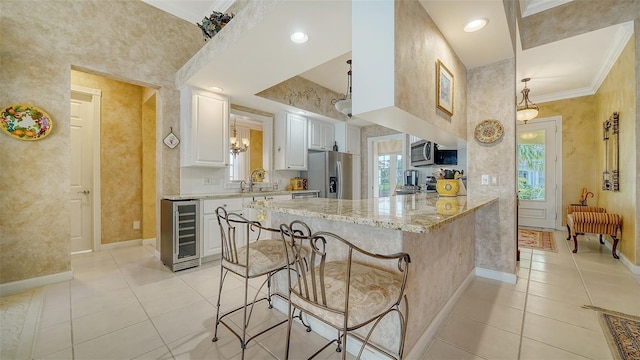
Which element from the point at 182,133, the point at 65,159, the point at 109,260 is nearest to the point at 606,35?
the point at 182,133

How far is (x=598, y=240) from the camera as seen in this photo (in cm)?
426

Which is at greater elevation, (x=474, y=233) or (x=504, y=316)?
(x=474, y=233)

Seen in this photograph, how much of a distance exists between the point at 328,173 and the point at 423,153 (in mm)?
1771

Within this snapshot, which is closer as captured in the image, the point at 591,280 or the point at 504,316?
the point at 504,316

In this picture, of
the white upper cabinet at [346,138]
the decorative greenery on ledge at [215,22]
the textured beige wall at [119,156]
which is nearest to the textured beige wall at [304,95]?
the white upper cabinet at [346,138]

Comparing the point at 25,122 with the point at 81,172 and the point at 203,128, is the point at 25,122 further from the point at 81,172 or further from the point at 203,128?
the point at 203,128

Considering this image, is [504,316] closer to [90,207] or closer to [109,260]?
[109,260]

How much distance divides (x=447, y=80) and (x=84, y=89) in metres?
4.79

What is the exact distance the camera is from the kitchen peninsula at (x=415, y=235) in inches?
48.1

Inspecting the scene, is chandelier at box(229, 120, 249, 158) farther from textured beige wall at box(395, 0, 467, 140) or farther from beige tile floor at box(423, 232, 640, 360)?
beige tile floor at box(423, 232, 640, 360)

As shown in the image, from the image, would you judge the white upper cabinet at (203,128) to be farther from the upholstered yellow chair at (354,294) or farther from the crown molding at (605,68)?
the crown molding at (605,68)

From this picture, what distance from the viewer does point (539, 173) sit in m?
5.46

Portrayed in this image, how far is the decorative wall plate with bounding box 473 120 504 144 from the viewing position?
271 cm

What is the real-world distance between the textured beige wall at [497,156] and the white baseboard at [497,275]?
3 cm
